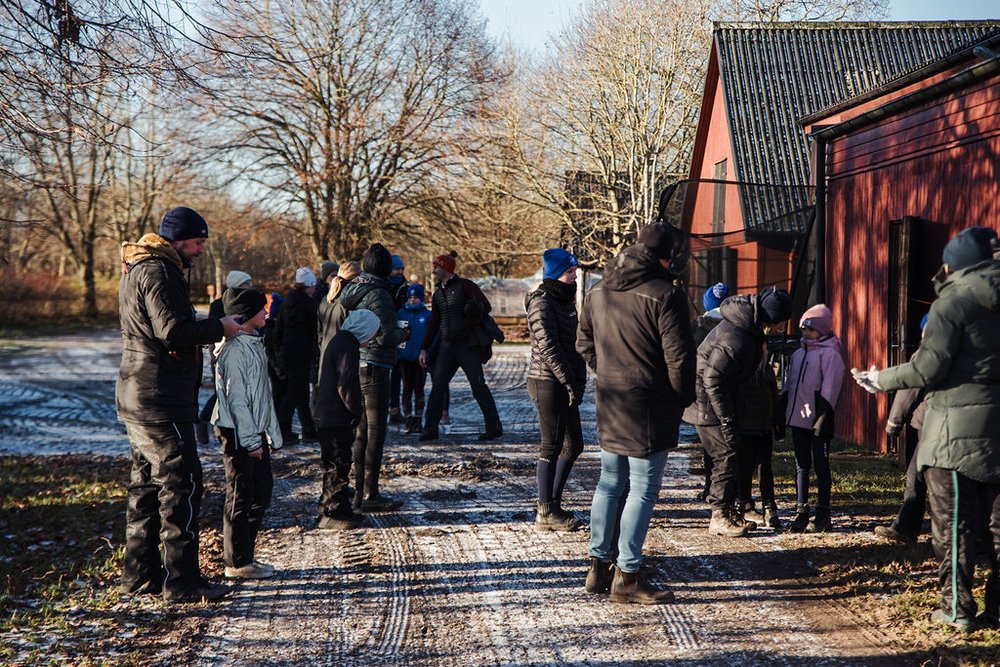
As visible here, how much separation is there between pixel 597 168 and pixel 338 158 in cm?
Result: 882

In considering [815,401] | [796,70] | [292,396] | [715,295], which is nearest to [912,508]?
[815,401]

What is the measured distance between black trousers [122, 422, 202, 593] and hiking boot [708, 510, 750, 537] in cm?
345

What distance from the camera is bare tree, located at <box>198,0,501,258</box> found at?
93.0ft

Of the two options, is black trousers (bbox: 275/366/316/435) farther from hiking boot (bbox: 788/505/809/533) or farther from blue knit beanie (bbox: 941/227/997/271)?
blue knit beanie (bbox: 941/227/997/271)

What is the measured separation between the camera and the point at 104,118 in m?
7.97

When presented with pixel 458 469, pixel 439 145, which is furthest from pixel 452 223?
pixel 458 469

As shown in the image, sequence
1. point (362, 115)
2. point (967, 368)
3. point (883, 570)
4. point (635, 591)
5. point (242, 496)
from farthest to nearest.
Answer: point (362, 115) → point (883, 570) → point (242, 496) → point (635, 591) → point (967, 368)

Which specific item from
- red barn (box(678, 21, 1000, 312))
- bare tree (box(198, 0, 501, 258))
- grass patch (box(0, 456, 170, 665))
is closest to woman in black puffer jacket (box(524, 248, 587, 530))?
grass patch (box(0, 456, 170, 665))

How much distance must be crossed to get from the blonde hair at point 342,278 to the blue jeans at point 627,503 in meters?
3.26

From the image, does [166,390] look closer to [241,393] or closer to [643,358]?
[241,393]

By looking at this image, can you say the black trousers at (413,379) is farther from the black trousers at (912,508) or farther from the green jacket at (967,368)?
the green jacket at (967,368)

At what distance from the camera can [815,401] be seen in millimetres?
6406

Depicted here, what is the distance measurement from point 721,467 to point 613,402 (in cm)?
174

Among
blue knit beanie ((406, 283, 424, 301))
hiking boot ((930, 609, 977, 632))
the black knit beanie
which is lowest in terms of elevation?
hiking boot ((930, 609, 977, 632))
